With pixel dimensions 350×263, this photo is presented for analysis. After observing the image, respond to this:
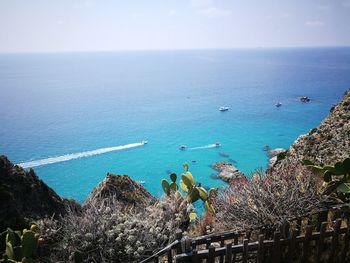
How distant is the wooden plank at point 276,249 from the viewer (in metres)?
6.31

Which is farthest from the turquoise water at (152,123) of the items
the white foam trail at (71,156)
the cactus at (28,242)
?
the cactus at (28,242)

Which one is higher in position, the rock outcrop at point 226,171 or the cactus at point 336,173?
the cactus at point 336,173

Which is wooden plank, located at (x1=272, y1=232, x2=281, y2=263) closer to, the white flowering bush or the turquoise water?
the white flowering bush

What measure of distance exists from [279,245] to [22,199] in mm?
7058

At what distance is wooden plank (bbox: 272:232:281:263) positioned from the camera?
6312mm

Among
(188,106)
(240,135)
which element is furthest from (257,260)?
(188,106)

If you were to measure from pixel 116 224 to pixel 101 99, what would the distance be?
114174 mm

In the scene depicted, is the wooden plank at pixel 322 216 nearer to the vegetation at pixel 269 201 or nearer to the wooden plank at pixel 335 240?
the vegetation at pixel 269 201

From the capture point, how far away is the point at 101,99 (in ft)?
389

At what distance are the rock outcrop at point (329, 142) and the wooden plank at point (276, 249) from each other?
7163mm

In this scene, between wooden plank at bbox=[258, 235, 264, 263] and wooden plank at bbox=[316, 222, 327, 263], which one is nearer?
wooden plank at bbox=[258, 235, 264, 263]

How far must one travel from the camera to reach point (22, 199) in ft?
29.9

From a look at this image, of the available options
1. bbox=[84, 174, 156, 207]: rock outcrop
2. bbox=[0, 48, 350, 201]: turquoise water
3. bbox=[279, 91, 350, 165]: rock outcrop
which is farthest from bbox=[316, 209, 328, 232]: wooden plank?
bbox=[0, 48, 350, 201]: turquoise water

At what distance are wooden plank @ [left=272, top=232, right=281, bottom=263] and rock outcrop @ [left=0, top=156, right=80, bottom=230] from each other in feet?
18.7
